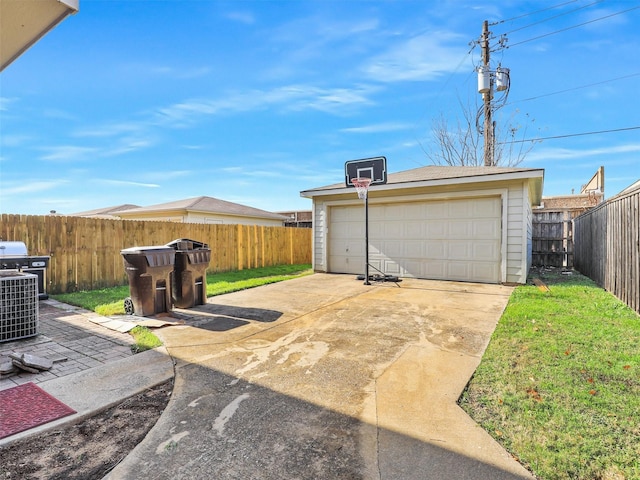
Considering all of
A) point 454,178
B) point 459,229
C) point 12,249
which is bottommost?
point 12,249

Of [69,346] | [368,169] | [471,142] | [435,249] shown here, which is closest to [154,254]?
[69,346]

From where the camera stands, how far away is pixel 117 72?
26.6ft

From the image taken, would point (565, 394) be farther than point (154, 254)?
No

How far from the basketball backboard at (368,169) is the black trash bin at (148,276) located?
20.0 ft

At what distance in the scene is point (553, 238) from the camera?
12.9m

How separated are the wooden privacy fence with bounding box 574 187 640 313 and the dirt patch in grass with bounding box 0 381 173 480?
21.7 feet

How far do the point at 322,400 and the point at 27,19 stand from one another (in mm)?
4156

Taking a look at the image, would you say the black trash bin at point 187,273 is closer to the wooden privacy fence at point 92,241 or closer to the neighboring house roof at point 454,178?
the wooden privacy fence at point 92,241

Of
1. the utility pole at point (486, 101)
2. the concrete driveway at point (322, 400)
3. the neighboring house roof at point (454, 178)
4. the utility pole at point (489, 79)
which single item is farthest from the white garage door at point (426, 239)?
the utility pole at point (486, 101)

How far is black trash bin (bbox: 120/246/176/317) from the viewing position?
5.09 m

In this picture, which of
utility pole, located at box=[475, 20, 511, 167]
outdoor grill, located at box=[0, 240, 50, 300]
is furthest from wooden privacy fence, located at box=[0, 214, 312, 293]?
utility pole, located at box=[475, 20, 511, 167]

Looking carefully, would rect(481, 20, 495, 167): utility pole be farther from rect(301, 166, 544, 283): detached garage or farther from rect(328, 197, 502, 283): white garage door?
rect(328, 197, 502, 283): white garage door

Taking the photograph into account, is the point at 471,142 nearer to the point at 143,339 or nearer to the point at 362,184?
the point at 362,184

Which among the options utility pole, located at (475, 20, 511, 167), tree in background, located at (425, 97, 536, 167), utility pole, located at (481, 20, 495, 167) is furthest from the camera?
tree in background, located at (425, 97, 536, 167)
